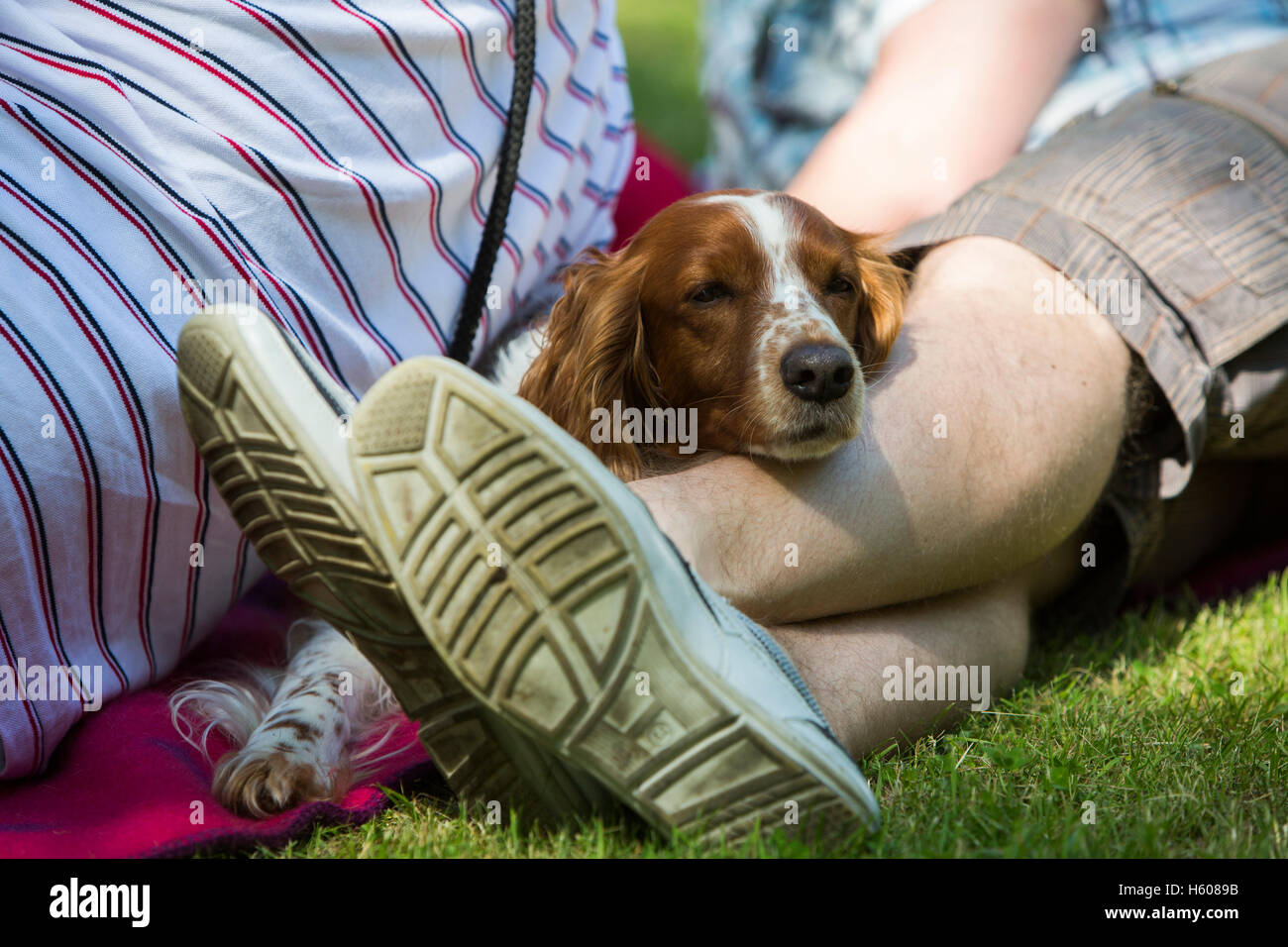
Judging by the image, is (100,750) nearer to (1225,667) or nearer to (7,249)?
(7,249)

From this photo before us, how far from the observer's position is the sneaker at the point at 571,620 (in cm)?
154

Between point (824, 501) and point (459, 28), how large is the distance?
1262 millimetres

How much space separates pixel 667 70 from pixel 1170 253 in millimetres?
8862

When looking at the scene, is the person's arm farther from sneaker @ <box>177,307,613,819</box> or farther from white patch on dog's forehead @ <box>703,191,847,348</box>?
sneaker @ <box>177,307,613,819</box>

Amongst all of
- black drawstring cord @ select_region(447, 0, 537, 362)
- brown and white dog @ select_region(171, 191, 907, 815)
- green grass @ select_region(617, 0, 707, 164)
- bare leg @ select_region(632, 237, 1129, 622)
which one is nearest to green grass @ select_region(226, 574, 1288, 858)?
bare leg @ select_region(632, 237, 1129, 622)

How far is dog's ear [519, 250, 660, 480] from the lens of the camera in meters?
2.42

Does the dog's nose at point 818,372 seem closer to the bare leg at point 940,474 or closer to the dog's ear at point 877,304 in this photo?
the bare leg at point 940,474

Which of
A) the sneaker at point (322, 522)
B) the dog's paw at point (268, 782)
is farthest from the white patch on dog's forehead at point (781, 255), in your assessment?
the dog's paw at point (268, 782)

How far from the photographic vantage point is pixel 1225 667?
99.2 inches

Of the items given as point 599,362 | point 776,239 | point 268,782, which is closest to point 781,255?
point 776,239

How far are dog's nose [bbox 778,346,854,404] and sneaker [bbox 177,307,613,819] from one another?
0.79 m

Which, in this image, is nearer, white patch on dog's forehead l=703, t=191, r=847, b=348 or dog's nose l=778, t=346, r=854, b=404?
dog's nose l=778, t=346, r=854, b=404

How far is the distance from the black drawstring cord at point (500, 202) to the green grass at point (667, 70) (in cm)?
509

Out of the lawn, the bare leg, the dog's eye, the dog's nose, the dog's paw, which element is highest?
the dog's eye
